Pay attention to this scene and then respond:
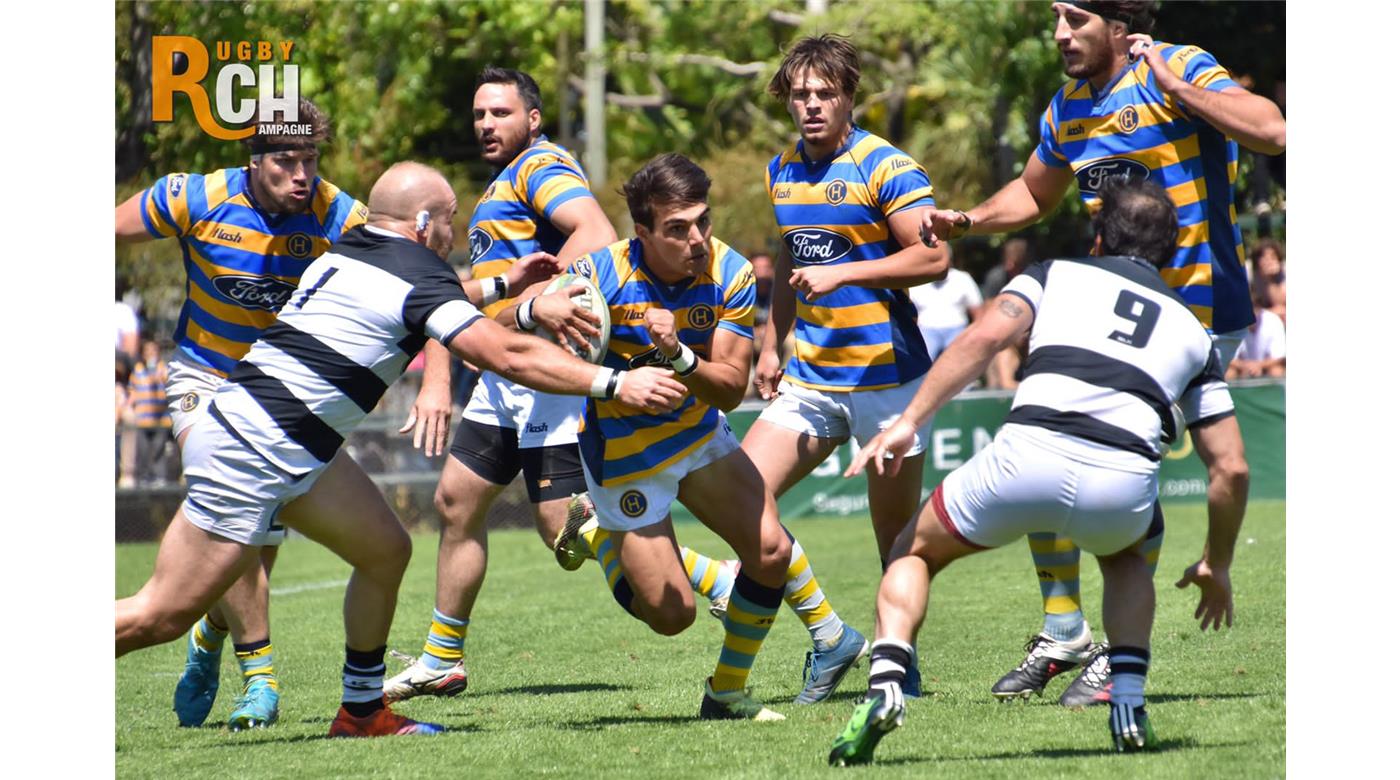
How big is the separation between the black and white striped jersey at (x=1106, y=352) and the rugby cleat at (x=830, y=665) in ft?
5.82

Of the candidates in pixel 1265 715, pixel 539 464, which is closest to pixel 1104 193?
pixel 1265 715

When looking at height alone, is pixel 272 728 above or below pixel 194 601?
below

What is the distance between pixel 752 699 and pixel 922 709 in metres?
0.62

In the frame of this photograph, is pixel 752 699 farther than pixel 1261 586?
No

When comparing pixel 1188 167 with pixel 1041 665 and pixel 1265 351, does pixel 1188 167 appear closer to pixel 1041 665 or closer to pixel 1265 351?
pixel 1041 665

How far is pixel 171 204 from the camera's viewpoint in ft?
22.5

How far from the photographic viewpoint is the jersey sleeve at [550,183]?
7156mm

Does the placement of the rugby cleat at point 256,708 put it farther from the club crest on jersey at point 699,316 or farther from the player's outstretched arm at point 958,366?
the player's outstretched arm at point 958,366

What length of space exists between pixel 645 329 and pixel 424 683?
7.09ft

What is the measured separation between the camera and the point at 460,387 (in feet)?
54.1

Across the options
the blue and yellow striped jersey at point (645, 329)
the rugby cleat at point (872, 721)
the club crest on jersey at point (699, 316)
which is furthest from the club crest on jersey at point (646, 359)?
the rugby cleat at point (872, 721)

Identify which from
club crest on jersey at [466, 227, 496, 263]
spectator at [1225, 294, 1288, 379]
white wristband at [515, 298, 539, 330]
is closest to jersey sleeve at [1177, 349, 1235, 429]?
white wristband at [515, 298, 539, 330]

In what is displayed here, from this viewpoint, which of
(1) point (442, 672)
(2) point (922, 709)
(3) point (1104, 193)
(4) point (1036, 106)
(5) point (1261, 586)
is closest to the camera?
(3) point (1104, 193)

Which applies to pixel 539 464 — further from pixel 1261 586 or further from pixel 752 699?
pixel 1261 586
